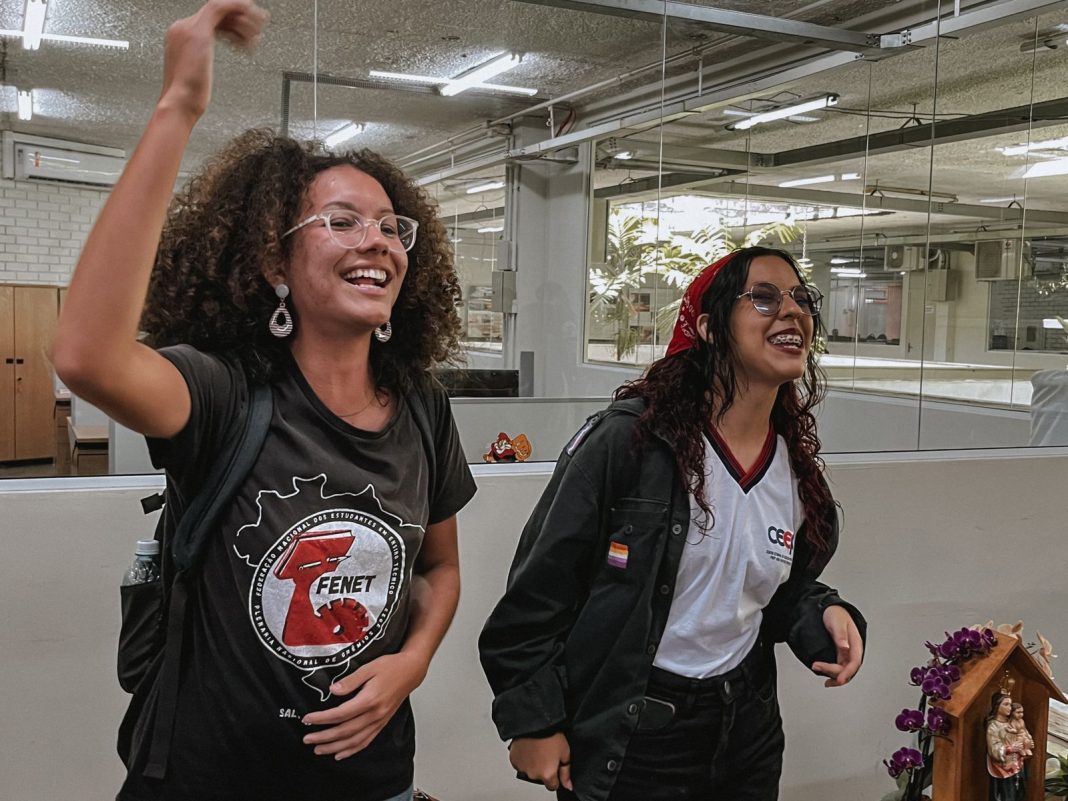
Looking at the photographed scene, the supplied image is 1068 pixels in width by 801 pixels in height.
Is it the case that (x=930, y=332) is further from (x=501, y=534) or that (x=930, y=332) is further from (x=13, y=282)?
(x=13, y=282)

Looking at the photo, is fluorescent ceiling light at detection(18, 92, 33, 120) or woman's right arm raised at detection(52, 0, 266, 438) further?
fluorescent ceiling light at detection(18, 92, 33, 120)

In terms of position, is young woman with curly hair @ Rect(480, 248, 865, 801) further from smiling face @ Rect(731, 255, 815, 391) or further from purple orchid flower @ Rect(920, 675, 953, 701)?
purple orchid flower @ Rect(920, 675, 953, 701)

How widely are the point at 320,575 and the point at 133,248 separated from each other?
421 millimetres

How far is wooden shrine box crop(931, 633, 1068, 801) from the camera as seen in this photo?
5.97ft

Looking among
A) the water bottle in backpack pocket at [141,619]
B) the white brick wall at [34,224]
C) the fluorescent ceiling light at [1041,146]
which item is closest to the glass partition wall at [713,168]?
the fluorescent ceiling light at [1041,146]

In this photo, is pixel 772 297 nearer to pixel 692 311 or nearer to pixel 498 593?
pixel 692 311

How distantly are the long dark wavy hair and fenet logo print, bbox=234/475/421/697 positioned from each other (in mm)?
539

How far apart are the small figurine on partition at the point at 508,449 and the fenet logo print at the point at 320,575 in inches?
78.9

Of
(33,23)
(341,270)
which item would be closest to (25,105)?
(33,23)

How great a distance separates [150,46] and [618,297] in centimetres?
209

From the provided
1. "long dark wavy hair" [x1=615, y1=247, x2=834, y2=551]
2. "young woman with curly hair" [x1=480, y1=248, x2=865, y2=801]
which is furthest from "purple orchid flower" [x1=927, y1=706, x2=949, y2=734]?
"long dark wavy hair" [x1=615, y1=247, x2=834, y2=551]

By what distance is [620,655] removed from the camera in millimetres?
1466

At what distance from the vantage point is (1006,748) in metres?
1.79

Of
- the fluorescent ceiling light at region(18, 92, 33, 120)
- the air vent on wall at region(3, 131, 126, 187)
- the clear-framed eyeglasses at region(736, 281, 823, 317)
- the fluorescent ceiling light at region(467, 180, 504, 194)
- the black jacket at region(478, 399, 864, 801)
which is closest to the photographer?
the black jacket at region(478, 399, 864, 801)
